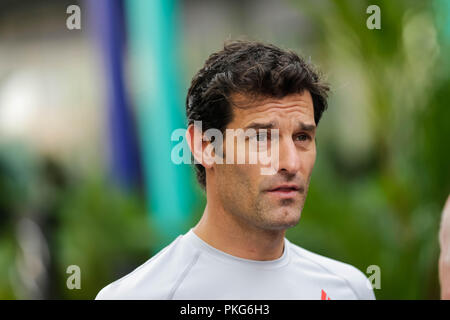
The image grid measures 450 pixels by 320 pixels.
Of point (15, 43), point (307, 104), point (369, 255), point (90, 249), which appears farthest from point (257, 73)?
point (15, 43)

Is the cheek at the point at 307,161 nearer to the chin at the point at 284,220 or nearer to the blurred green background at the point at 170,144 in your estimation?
the chin at the point at 284,220

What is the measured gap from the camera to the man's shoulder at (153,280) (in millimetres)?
1960

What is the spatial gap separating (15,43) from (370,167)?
461 cm

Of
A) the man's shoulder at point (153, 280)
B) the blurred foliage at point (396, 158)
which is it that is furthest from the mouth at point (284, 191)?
the blurred foliage at point (396, 158)

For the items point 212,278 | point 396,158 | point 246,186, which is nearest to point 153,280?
point 212,278

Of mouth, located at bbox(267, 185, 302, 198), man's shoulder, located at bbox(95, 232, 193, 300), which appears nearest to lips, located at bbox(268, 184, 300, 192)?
mouth, located at bbox(267, 185, 302, 198)

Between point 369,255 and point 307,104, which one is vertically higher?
point 307,104

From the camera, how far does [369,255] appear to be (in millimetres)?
3820

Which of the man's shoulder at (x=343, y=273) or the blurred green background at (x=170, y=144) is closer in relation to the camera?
the man's shoulder at (x=343, y=273)

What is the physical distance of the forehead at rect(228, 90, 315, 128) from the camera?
197 cm

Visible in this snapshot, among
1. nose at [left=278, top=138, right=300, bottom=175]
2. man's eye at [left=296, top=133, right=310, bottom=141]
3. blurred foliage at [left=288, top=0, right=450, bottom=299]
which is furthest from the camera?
blurred foliage at [left=288, top=0, right=450, bottom=299]

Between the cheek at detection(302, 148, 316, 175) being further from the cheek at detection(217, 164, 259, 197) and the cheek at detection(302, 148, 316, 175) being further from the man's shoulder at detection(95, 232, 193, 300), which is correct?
the man's shoulder at detection(95, 232, 193, 300)

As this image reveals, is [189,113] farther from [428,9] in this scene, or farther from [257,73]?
[428,9]
